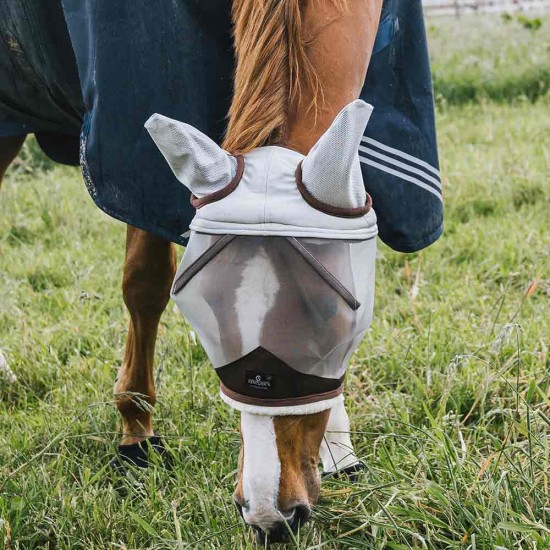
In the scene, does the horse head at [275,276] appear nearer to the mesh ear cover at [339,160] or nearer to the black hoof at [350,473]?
the mesh ear cover at [339,160]

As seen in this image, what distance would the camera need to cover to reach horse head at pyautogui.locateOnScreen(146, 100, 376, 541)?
1434 millimetres

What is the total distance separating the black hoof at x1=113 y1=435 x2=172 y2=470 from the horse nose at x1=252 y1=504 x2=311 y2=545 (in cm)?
81

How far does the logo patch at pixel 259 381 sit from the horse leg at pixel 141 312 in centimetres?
89

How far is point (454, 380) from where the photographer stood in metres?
2.53

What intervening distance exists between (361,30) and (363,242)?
18.6 inches

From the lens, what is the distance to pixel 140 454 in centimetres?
249

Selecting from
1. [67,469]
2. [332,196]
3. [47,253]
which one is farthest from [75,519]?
[47,253]

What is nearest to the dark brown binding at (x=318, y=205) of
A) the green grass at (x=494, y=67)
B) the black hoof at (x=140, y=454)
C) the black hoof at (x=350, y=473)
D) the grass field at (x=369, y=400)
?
the grass field at (x=369, y=400)

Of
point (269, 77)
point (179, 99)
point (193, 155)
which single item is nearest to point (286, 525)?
point (193, 155)

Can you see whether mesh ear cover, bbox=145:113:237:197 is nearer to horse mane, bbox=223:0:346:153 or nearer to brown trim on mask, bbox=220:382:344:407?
horse mane, bbox=223:0:346:153

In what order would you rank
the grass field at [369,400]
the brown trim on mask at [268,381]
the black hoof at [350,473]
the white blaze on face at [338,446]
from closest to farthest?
the brown trim on mask at [268,381] < the grass field at [369,400] < the black hoof at [350,473] < the white blaze on face at [338,446]

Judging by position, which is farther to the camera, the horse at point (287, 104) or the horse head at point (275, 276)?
the horse at point (287, 104)

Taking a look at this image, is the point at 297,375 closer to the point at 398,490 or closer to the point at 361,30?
the point at 398,490

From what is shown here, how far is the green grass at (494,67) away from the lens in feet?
24.7
